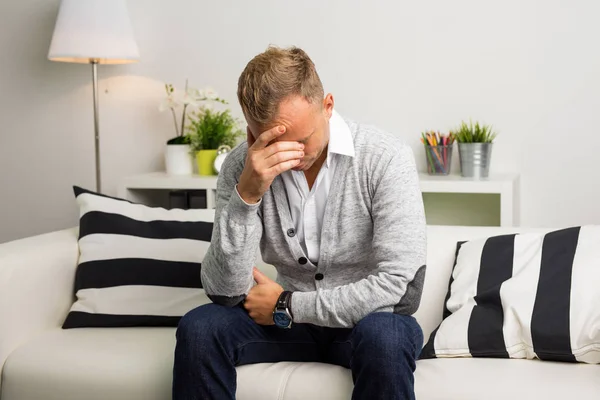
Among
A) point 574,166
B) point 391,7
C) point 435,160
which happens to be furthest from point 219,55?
point 574,166

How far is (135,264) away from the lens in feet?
7.23

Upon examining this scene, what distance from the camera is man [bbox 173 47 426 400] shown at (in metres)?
1.54

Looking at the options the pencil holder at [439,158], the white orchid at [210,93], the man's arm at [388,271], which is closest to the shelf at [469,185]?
the pencil holder at [439,158]

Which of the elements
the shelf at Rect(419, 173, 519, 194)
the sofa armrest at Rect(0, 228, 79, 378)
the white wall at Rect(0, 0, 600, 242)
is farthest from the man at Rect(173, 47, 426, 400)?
the white wall at Rect(0, 0, 600, 242)

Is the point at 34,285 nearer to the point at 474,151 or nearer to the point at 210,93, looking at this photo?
the point at 210,93

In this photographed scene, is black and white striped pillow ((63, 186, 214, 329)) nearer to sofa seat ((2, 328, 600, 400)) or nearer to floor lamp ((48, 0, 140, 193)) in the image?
sofa seat ((2, 328, 600, 400))

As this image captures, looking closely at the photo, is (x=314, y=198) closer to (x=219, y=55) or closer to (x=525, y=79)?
(x=525, y=79)

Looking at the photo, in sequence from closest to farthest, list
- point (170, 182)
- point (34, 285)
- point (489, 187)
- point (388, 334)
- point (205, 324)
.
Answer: point (388, 334) < point (205, 324) < point (34, 285) < point (489, 187) < point (170, 182)

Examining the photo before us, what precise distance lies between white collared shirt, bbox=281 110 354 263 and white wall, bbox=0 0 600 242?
4.34 feet

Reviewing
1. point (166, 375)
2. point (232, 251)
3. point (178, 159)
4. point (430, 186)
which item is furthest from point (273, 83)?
point (178, 159)

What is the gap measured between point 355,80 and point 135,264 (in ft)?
4.16

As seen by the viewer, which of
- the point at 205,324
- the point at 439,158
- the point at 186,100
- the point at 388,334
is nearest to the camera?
the point at 388,334

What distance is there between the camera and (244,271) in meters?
1.69

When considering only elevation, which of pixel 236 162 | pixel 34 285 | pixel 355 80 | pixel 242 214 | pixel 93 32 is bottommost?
pixel 34 285
